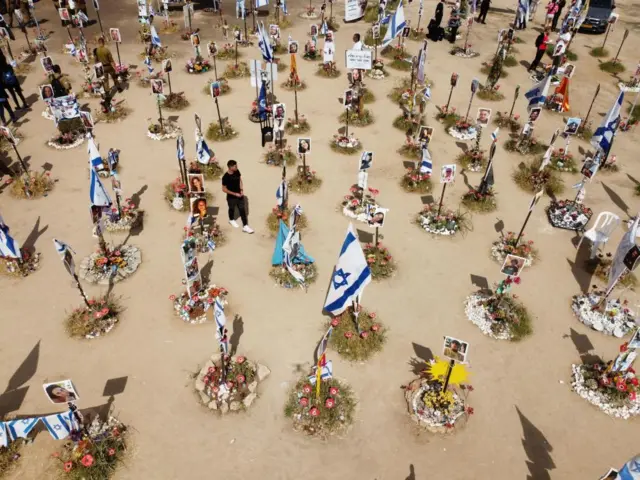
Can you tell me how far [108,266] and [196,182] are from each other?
336 centimetres

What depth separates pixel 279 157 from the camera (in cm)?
1628

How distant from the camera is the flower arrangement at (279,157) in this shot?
16219mm

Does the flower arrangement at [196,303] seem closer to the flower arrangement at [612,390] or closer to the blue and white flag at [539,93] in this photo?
the flower arrangement at [612,390]

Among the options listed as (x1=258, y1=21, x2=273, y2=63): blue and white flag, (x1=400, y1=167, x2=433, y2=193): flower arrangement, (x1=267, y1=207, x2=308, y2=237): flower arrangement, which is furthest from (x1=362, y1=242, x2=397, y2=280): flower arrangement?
(x1=258, y1=21, x2=273, y2=63): blue and white flag

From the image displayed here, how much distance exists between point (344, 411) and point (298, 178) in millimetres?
8348

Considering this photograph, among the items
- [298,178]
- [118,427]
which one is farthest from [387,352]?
[298,178]

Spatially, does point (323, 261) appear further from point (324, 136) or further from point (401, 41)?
point (401, 41)

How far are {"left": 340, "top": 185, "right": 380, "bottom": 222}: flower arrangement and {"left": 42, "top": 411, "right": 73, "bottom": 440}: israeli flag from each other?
915cm

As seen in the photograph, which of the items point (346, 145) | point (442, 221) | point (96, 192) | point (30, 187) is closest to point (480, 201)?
point (442, 221)

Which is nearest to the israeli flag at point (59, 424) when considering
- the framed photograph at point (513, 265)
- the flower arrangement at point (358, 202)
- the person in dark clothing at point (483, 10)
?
the flower arrangement at point (358, 202)

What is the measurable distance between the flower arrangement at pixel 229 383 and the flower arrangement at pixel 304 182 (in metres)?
6.70

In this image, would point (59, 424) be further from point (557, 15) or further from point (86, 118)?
point (557, 15)

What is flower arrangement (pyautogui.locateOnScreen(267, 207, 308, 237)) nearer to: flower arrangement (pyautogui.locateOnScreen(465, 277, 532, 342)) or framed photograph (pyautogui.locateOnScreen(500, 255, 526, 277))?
flower arrangement (pyautogui.locateOnScreen(465, 277, 532, 342))

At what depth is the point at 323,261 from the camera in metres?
12.7
